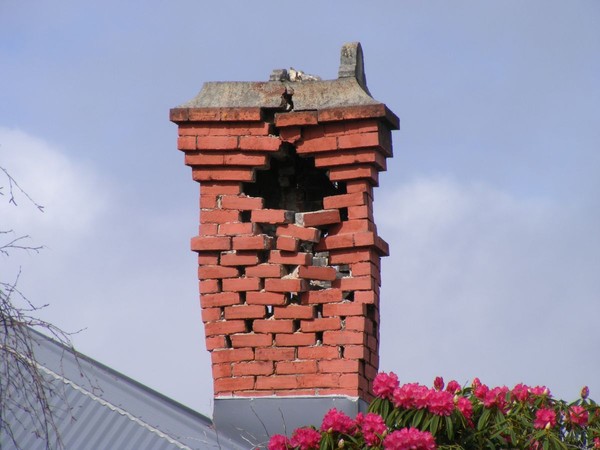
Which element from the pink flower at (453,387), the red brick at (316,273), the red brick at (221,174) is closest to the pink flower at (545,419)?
the pink flower at (453,387)

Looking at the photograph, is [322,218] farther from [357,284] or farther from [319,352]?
[319,352]

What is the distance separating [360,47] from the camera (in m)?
9.51

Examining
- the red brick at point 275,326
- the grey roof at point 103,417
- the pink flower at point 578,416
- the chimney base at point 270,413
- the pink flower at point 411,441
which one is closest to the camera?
the pink flower at point 411,441

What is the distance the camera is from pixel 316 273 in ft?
29.2

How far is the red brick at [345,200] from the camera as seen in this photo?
898 cm

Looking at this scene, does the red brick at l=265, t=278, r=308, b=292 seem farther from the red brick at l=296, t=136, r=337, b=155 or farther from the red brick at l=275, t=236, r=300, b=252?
the red brick at l=296, t=136, r=337, b=155

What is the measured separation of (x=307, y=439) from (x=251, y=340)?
5.84ft

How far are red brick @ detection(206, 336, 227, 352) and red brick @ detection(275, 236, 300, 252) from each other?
0.69 m

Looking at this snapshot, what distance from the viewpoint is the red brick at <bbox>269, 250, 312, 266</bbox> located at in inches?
351

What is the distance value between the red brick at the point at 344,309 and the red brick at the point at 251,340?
0.39 metres

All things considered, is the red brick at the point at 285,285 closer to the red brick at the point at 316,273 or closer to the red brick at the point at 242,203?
the red brick at the point at 316,273

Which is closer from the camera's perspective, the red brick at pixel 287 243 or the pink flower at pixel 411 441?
the pink flower at pixel 411 441

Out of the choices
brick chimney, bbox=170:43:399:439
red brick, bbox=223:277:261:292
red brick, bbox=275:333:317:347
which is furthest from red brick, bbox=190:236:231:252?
red brick, bbox=275:333:317:347

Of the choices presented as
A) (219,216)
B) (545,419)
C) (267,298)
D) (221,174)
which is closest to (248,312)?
(267,298)
